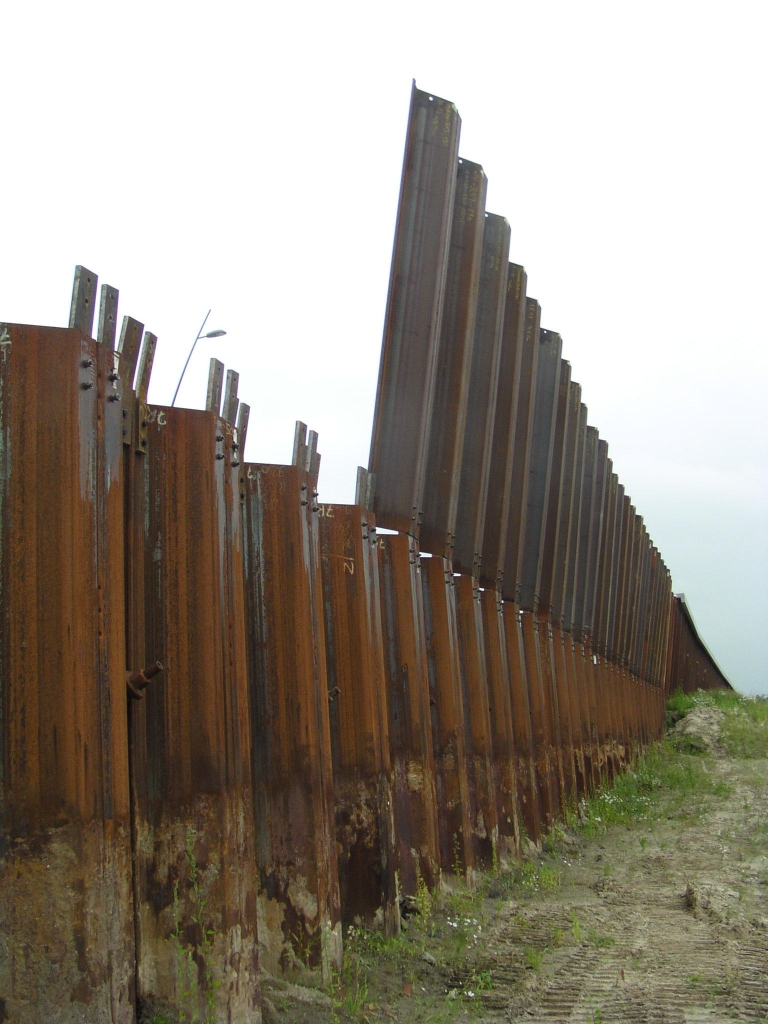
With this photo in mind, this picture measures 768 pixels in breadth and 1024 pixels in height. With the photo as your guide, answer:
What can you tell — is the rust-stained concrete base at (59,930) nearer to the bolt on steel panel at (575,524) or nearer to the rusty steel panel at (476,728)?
the rusty steel panel at (476,728)

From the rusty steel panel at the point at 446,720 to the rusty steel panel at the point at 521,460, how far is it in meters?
5.64

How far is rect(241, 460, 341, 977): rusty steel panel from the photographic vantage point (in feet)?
19.1

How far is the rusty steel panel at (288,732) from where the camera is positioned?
19.1 ft

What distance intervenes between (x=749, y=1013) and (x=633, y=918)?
272 cm

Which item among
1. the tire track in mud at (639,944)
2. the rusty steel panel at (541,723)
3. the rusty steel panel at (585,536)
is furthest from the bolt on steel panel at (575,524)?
the tire track in mud at (639,944)

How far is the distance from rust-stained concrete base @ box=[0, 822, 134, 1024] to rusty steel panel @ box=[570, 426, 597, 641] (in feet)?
67.6

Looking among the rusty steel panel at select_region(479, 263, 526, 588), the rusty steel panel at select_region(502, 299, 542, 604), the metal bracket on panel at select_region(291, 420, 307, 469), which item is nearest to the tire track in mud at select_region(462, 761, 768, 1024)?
the metal bracket on panel at select_region(291, 420, 307, 469)

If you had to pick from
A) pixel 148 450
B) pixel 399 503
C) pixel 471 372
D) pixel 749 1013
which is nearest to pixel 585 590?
pixel 471 372

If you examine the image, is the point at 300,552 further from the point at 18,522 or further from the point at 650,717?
the point at 650,717

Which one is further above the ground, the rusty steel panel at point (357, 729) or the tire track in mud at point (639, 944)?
the rusty steel panel at point (357, 729)

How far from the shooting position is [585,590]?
974 inches

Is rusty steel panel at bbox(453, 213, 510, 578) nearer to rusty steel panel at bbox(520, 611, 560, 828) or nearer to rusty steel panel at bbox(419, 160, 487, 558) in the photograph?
rusty steel panel at bbox(419, 160, 487, 558)

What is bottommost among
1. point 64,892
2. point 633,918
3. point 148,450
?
point 633,918

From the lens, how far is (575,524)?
23.8 meters
